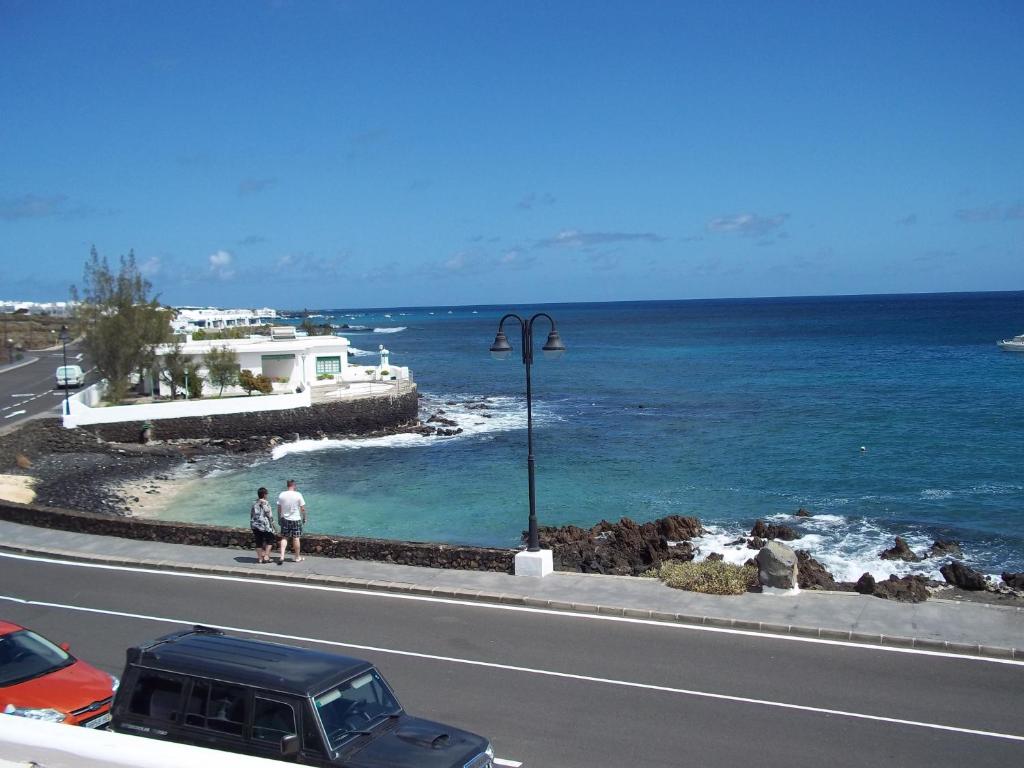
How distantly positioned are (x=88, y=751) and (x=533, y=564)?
39.3ft

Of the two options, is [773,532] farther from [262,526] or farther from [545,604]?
[262,526]

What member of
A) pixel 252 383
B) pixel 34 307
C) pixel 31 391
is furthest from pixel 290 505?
pixel 34 307

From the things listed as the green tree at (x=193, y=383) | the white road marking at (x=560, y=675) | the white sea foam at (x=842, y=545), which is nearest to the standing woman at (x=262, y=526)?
the white road marking at (x=560, y=675)

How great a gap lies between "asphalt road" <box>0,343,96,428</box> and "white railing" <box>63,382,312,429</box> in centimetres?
182

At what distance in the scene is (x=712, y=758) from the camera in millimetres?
9391

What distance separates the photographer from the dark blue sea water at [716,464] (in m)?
30.1

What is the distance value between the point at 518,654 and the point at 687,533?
15747 millimetres

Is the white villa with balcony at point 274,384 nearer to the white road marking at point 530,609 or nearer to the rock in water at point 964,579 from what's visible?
the white road marking at point 530,609

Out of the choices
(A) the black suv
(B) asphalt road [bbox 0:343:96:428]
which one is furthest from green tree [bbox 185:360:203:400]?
(A) the black suv

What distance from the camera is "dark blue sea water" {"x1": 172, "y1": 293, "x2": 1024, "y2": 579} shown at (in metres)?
30.1

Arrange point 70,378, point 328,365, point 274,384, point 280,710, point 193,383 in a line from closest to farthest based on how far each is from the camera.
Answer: point 280,710, point 193,383, point 70,378, point 274,384, point 328,365

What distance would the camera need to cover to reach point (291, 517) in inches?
699

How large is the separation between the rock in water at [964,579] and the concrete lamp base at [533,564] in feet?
31.1

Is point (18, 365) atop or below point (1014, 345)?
atop
